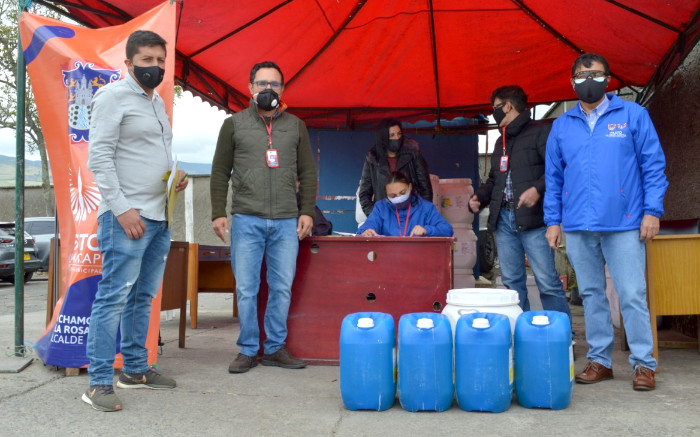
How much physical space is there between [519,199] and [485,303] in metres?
1.22

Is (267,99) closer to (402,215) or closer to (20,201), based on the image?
(402,215)

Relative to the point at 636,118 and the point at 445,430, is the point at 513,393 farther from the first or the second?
the point at 636,118

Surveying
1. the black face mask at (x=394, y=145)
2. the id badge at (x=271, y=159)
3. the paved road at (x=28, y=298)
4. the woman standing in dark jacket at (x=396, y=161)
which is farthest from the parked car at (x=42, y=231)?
the id badge at (x=271, y=159)

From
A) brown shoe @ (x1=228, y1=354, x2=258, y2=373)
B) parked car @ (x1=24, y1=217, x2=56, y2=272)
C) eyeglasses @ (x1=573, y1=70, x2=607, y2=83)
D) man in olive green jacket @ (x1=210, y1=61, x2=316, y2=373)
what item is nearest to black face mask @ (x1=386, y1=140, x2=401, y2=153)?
man in olive green jacket @ (x1=210, y1=61, x2=316, y2=373)

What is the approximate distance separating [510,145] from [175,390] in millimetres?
2868

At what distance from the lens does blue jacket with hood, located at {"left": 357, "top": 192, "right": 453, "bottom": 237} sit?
4973 mm

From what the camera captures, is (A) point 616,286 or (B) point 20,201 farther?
(B) point 20,201

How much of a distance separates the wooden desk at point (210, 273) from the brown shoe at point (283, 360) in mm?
2231

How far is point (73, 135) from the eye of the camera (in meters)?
4.06

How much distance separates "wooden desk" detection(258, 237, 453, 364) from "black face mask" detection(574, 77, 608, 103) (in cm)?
123

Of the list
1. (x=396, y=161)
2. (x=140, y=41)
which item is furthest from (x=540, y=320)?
(x=396, y=161)

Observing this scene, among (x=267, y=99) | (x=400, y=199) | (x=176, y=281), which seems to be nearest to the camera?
(x=267, y=99)

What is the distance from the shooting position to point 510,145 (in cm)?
471

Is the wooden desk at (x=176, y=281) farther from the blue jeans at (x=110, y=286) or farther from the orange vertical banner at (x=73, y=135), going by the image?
the blue jeans at (x=110, y=286)
